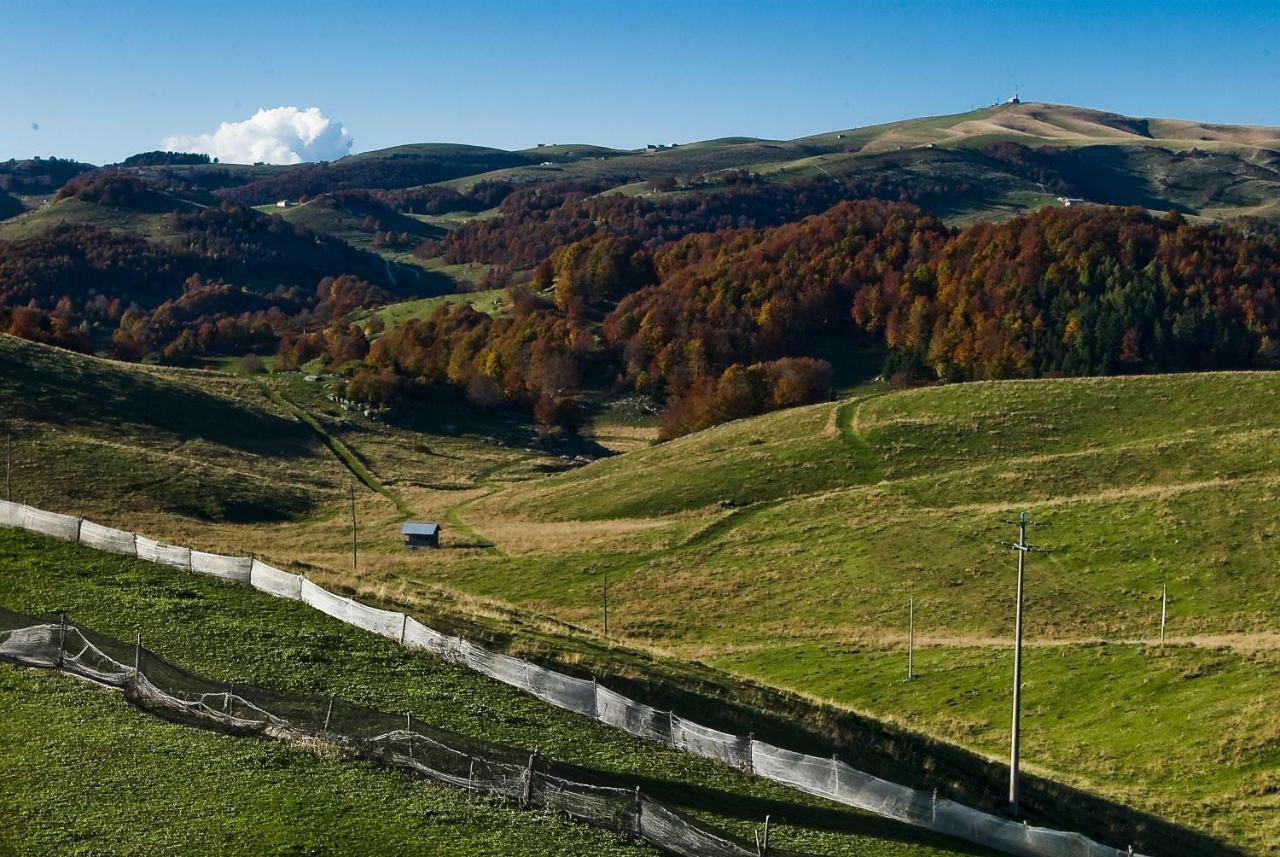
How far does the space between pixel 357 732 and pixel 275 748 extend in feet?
6.22

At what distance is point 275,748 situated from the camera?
27781 millimetres

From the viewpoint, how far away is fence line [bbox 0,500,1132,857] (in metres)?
29.4

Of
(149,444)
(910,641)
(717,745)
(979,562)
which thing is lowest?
(910,641)

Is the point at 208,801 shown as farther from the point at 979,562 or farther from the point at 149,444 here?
the point at 149,444

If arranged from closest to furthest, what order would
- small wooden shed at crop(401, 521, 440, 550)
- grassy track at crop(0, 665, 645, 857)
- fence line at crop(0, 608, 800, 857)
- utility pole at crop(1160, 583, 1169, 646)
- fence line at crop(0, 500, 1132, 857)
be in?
grassy track at crop(0, 665, 645, 857) < fence line at crop(0, 608, 800, 857) < fence line at crop(0, 500, 1132, 857) < utility pole at crop(1160, 583, 1169, 646) < small wooden shed at crop(401, 521, 440, 550)

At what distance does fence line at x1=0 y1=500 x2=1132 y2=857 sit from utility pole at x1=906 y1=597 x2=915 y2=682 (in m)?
20.7

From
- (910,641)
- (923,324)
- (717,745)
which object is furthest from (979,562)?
(923,324)

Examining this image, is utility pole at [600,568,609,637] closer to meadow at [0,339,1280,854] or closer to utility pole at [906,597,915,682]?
meadow at [0,339,1280,854]

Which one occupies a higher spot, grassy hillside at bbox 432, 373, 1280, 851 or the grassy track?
the grassy track

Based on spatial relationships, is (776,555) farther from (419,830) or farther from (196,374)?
(196,374)

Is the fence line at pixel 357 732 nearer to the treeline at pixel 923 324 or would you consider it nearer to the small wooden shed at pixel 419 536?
the small wooden shed at pixel 419 536

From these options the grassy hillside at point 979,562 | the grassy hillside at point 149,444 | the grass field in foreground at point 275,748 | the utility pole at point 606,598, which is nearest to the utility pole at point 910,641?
the grassy hillside at point 979,562

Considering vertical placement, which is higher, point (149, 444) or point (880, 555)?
point (149, 444)

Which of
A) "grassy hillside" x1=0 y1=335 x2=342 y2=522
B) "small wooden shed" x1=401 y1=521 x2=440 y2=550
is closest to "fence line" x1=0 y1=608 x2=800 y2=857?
"grassy hillside" x1=0 y1=335 x2=342 y2=522
